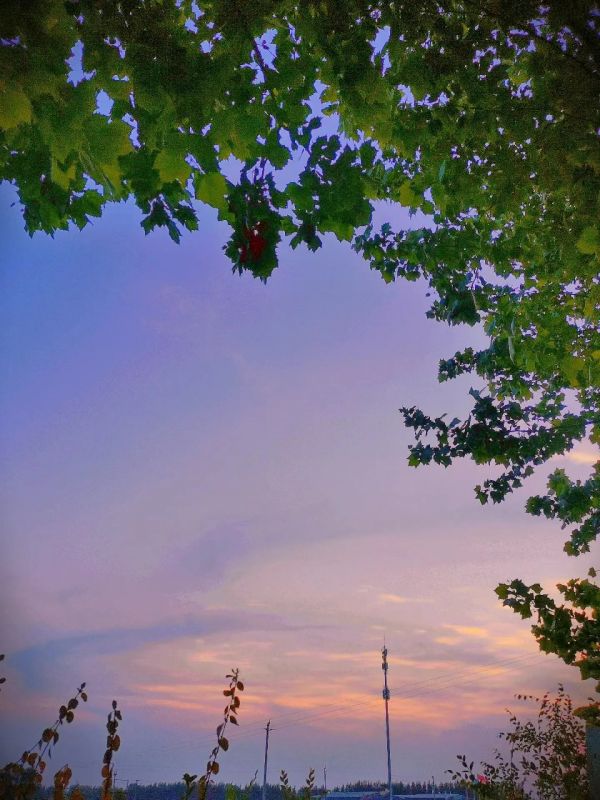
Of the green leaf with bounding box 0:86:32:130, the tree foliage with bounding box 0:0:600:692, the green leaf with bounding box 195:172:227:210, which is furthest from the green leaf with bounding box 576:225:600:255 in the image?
the green leaf with bounding box 0:86:32:130

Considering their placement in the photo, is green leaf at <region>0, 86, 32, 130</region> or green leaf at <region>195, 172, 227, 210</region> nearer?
green leaf at <region>0, 86, 32, 130</region>

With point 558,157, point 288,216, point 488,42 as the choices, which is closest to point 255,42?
point 288,216

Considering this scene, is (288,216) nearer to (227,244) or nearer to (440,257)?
(227,244)

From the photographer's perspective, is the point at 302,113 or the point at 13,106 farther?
the point at 302,113

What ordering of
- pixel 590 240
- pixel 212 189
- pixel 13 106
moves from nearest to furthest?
pixel 13 106
pixel 212 189
pixel 590 240

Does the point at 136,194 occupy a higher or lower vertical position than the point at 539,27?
lower

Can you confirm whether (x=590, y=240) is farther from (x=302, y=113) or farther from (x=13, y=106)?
(x=13, y=106)

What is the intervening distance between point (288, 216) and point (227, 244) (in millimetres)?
393

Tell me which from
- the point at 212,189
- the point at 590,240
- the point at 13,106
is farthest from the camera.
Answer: the point at 590,240

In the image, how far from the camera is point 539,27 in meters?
2.89

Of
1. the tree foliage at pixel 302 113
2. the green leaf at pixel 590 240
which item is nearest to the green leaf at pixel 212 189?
the tree foliage at pixel 302 113

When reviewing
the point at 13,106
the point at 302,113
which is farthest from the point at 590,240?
the point at 13,106

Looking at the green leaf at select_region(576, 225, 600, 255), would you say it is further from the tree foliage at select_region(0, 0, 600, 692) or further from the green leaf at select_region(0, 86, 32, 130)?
the green leaf at select_region(0, 86, 32, 130)

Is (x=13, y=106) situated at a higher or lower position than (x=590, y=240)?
lower
